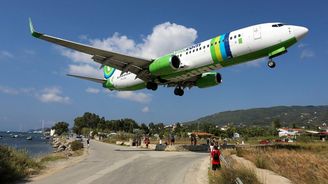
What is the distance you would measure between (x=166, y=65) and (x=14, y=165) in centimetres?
1630

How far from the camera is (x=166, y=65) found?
3206 cm

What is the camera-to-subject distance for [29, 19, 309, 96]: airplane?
2775 centimetres

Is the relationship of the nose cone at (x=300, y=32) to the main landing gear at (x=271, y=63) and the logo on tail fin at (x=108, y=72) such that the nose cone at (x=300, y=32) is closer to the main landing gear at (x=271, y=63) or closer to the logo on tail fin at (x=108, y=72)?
the main landing gear at (x=271, y=63)

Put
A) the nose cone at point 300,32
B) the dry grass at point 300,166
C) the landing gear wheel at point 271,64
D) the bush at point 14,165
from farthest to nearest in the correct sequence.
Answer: the landing gear wheel at point 271,64, the nose cone at point 300,32, the bush at point 14,165, the dry grass at point 300,166

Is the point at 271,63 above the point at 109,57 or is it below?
below

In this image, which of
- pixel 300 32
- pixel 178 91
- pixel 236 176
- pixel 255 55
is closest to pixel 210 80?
pixel 178 91

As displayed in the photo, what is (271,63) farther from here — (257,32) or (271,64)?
(257,32)

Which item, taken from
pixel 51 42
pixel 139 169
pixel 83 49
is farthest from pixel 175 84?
pixel 139 169

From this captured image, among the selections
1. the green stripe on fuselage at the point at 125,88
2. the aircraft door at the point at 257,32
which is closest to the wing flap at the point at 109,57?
the green stripe on fuselage at the point at 125,88

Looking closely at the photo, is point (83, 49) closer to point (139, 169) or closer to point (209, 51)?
point (209, 51)

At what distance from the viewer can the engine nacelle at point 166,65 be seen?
3196 cm

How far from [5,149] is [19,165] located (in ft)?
8.20

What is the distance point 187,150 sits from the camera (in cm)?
4031

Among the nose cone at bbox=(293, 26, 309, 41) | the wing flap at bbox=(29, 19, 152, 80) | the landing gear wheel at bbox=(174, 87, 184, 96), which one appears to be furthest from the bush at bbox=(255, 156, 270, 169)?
the landing gear wheel at bbox=(174, 87, 184, 96)
